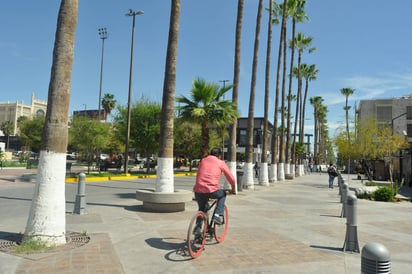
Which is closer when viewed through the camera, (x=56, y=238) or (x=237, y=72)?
(x=56, y=238)

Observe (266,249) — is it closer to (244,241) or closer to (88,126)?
(244,241)

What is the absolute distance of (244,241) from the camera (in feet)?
21.7

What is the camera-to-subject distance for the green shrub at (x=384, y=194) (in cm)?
1520

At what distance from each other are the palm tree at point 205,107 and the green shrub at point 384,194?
316 inches

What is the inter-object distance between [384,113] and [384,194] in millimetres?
58040

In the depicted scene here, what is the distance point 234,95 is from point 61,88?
11.2 m

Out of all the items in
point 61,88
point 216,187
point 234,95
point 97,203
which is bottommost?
point 97,203

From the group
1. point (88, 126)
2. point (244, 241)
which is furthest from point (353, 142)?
point (244, 241)

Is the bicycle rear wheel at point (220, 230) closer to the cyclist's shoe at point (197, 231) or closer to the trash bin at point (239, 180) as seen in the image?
the cyclist's shoe at point (197, 231)

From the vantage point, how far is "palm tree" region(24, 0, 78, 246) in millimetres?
5730

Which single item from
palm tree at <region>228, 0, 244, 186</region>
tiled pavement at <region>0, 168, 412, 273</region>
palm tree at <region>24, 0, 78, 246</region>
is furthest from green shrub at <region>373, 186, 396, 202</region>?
palm tree at <region>24, 0, 78, 246</region>

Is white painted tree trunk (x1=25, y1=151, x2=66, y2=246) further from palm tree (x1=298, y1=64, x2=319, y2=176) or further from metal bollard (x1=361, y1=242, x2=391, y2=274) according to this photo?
palm tree (x1=298, y1=64, x2=319, y2=176)

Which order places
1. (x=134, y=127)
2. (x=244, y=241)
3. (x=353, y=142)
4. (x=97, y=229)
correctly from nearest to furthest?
(x=244, y=241) → (x=97, y=229) → (x=134, y=127) → (x=353, y=142)

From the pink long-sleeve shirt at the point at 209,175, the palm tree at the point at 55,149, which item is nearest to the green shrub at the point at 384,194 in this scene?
the pink long-sleeve shirt at the point at 209,175
